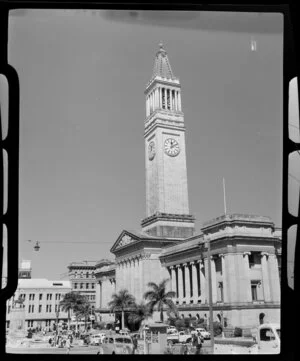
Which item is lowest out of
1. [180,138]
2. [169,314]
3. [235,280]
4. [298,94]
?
[169,314]

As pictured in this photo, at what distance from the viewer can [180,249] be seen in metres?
47.8

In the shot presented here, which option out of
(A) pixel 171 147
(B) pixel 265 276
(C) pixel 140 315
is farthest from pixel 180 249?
(A) pixel 171 147

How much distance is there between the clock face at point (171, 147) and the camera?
60.0 metres

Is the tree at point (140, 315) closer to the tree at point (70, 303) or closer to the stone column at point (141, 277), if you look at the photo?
the stone column at point (141, 277)

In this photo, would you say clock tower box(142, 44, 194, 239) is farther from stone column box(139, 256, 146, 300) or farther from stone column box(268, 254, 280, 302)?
stone column box(268, 254, 280, 302)

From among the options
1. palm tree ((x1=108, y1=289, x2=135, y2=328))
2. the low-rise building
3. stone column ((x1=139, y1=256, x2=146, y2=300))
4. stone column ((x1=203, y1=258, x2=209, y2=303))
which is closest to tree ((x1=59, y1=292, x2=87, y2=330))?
the low-rise building

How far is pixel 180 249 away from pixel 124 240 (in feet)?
44.9

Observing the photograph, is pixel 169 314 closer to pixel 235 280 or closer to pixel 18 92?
pixel 235 280

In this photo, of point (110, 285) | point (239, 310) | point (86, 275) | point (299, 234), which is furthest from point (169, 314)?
point (299, 234)

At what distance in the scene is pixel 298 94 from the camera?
18.1 ft

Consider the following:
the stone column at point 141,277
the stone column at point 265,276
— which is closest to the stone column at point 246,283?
the stone column at point 265,276

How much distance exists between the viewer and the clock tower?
58156 millimetres

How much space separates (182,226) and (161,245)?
5470 mm

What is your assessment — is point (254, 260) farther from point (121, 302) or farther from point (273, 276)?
point (121, 302)
